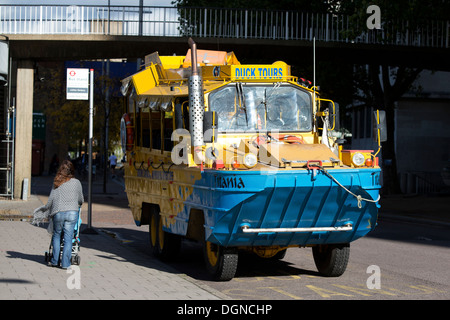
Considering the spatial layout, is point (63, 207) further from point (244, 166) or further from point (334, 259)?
point (334, 259)

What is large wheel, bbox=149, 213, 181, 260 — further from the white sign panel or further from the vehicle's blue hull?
the white sign panel

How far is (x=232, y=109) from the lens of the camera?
1137cm

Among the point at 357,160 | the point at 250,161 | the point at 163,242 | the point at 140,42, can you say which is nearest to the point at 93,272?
the point at 163,242

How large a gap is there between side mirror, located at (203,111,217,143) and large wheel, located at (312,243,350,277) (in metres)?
2.30

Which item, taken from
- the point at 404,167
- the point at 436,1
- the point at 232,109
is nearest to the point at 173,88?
the point at 232,109

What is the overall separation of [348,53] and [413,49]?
7.30ft

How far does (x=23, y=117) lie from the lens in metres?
27.4

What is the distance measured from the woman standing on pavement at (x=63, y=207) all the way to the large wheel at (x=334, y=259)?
350 centimetres

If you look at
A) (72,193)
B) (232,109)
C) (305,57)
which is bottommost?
(72,193)
